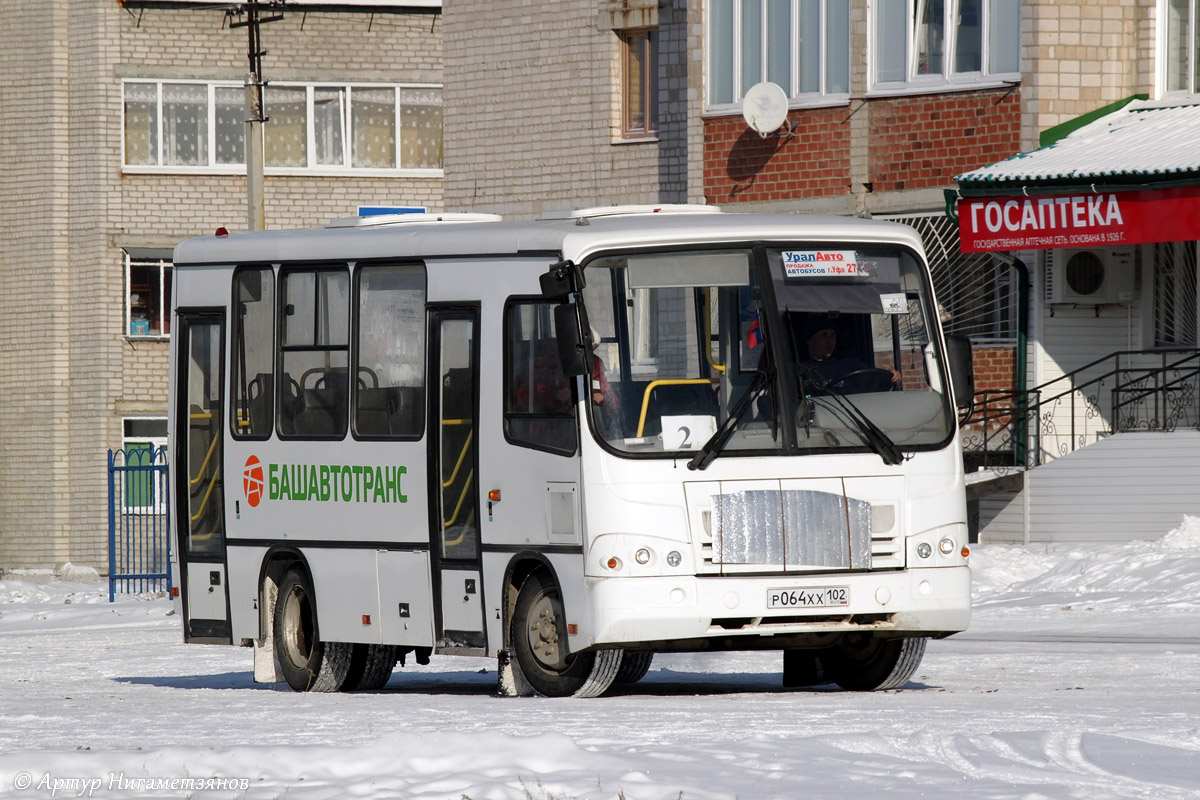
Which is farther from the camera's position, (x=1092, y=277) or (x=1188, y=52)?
(x=1188, y=52)

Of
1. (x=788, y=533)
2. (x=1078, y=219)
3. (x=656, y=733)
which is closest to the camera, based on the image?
(x=656, y=733)

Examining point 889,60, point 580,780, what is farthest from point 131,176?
point 580,780

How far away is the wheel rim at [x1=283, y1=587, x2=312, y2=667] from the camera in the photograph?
1536 cm

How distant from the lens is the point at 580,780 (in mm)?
8547

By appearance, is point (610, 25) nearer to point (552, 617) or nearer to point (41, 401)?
point (41, 401)

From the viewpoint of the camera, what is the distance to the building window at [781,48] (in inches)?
1145

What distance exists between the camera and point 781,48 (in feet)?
97.2

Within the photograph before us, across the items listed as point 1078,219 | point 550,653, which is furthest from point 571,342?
point 1078,219

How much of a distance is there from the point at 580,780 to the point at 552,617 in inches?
182

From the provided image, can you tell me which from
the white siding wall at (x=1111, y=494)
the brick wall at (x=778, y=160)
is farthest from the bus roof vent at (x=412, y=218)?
the brick wall at (x=778, y=160)

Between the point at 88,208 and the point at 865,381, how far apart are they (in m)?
29.8

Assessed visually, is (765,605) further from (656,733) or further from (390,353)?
(390,353)

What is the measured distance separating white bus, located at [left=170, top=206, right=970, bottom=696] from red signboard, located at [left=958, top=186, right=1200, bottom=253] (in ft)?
38.8

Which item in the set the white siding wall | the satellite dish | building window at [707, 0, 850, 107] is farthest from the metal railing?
building window at [707, 0, 850, 107]
